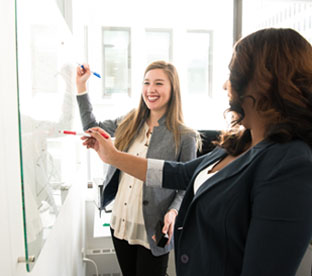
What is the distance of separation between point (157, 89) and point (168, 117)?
0.16 m

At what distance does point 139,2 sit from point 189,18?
1.60 feet

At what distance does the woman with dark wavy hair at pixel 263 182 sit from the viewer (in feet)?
1.79

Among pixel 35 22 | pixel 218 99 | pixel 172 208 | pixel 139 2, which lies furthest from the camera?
pixel 218 99

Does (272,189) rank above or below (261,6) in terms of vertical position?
below

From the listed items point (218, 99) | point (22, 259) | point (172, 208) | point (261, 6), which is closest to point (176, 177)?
point (172, 208)

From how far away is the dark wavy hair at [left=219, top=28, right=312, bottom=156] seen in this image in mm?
606

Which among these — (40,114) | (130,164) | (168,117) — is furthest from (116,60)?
(40,114)

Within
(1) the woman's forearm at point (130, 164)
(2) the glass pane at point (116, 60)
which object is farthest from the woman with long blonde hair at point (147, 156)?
(2) the glass pane at point (116, 60)

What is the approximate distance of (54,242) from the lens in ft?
3.32

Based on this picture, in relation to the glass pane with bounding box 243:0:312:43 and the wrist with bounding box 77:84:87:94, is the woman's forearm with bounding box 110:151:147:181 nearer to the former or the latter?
the wrist with bounding box 77:84:87:94

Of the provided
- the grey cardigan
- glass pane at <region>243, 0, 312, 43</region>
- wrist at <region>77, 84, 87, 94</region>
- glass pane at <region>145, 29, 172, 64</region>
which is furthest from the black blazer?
glass pane at <region>145, 29, 172, 64</region>

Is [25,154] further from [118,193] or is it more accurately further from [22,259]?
[118,193]

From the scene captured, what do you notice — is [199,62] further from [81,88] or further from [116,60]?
[81,88]

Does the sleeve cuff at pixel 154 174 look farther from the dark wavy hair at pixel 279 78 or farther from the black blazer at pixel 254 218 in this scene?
the dark wavy hair at pixel 279 78
